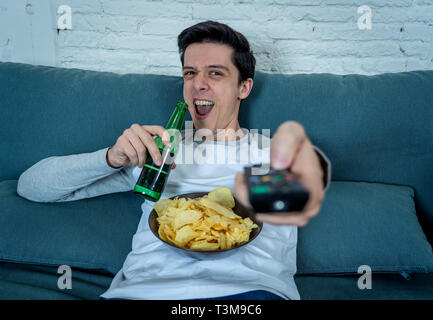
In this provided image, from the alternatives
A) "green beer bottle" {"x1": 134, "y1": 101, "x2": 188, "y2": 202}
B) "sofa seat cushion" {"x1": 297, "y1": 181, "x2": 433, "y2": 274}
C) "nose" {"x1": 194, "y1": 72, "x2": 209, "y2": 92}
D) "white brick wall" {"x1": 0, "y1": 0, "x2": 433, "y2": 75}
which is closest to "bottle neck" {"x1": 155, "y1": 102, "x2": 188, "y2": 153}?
"green beer bottle" {"x1": 134, "y1": 101, "x2": 188, "y2": 202}

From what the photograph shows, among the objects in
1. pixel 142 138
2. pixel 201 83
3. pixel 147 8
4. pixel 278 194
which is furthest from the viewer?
pixel 147 8

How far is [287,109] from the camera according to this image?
43.1 inches

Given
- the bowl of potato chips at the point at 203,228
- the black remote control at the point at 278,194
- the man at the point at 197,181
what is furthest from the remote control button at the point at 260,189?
A: the bowl of potato chips at the point at 203,228

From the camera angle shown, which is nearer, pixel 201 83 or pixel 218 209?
pixel 218 209

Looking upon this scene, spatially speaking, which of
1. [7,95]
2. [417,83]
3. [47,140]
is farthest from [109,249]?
[417,83]

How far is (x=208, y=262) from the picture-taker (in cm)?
76

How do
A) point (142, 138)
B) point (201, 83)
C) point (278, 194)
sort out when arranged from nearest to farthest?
1. point (278, 194)
2. point (142, 138)
3. point (201, 83)

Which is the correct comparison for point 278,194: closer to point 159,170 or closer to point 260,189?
point 260,189

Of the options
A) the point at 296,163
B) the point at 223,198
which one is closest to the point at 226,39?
the point at 223,198

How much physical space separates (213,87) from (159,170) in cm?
49

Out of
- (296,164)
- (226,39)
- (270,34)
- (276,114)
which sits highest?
(270,34)

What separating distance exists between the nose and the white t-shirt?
0.22 meters

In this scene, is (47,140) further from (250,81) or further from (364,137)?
(364,137)
